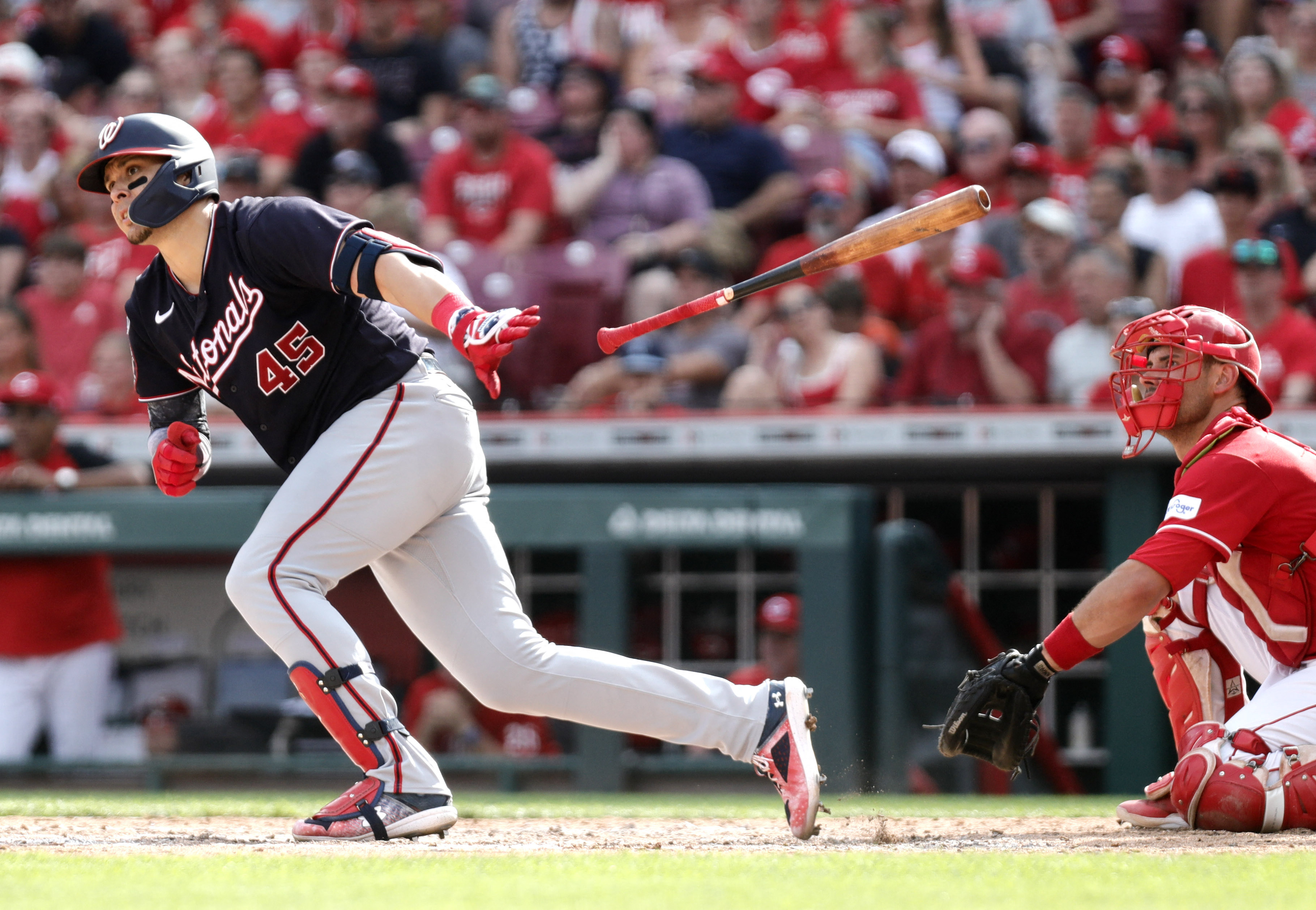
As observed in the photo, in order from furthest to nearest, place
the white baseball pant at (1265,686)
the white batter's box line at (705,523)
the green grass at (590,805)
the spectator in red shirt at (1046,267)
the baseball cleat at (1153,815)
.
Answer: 1. the spectator in red shirt at (1046,267)
2. the white batter's box line at (705,523)
3. the green grass at (590,805)
4. the baseball cleat at (1153,815)
5. the white baseball pant at (1265,686)

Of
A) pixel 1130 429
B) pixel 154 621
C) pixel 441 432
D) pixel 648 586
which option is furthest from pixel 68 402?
pixel 1130 429

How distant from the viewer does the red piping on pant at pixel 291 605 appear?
130 inches

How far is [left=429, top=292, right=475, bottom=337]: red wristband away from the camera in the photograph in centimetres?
307

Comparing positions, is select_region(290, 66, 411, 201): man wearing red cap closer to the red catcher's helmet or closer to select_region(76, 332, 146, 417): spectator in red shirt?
select_region(76, 332, 146, 417): spectator in red shirt

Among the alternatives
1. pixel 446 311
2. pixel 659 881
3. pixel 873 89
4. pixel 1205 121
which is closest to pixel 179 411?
pixel 446 311

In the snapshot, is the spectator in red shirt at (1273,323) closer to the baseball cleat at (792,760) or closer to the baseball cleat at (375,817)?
the baseball cleat at (792,760)

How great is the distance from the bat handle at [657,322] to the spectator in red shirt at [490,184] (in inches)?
182

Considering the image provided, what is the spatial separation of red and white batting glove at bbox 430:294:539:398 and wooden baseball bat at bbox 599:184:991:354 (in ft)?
1.26

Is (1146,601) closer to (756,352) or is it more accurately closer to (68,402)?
(756,352)

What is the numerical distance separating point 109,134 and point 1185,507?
8.15ft

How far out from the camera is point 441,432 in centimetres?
343

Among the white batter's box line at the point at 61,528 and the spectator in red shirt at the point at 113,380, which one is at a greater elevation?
the spectator in red shirt at the point at 113,380

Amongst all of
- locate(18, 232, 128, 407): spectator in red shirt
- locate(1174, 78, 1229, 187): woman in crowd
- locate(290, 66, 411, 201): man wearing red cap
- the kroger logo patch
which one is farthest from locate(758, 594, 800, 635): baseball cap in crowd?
Result: locate(290, 66, 411, 201): man wearing red cap

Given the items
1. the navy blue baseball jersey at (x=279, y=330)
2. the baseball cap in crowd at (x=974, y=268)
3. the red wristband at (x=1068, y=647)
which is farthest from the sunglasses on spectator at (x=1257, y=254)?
the navy blue baseball jersey at (x=279, y=330)
